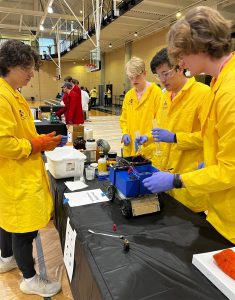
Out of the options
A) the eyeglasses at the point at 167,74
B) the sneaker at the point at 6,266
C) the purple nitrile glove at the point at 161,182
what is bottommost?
the sneaker at the point at 6,266

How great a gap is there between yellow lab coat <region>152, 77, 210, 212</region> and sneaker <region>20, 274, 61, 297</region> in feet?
3.24

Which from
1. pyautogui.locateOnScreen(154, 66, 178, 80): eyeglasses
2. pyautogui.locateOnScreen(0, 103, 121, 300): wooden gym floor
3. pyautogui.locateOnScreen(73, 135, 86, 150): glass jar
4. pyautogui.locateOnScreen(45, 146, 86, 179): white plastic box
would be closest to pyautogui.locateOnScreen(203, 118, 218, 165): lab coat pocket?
pyautogui.locateOnScreen(154, 66, 178, 80): eyeglasses

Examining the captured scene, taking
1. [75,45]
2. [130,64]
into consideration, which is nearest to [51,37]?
[75,45]

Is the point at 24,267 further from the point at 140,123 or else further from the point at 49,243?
the point at 140,123

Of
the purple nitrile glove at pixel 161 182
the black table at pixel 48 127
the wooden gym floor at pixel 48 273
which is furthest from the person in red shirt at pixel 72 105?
the purple nitrile glove at pixel 161 182

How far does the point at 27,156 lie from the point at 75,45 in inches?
567

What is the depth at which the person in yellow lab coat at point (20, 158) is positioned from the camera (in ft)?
4.24

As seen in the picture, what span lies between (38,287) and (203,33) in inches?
65.4

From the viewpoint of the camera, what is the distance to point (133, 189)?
4.04 feet

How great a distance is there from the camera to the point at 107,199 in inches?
57.7

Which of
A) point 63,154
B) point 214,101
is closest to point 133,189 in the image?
point 214,101

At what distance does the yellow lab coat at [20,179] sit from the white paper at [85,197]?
17 centimetres

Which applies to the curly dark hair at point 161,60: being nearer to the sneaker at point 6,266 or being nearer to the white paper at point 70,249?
the white paper at point 70,249

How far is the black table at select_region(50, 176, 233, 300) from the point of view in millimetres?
810
